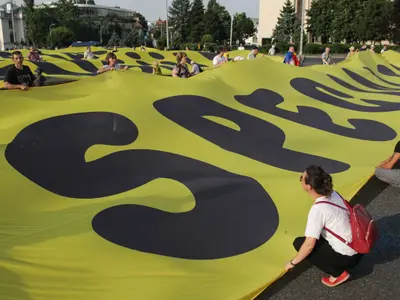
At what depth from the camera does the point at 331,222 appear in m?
2.68

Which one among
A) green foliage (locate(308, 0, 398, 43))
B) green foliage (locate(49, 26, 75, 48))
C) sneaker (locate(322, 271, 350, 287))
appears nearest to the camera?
sneaker (locate(322, 271, 350, 287))

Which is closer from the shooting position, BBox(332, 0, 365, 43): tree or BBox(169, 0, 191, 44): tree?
BBox(332, 0, 365, 43): tree

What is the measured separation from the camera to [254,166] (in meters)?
4.22

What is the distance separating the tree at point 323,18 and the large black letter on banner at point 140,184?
189ft

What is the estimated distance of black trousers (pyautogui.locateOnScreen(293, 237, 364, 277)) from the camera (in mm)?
2775

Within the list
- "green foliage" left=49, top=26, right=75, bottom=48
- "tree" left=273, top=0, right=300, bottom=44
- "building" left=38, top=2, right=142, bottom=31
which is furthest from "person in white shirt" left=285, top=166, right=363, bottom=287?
"building" left=38, top=2, right=142, bottom=31

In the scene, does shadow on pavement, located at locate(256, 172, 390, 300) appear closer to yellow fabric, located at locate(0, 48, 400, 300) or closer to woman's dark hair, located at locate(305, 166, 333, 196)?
yellow fabric, located at locate(0, 48, 400, 300)

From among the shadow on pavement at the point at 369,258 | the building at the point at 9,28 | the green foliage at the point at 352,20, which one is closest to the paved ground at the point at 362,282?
the shadow on pavement at the point at 369,258

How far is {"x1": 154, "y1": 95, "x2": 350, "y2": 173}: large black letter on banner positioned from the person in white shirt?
1577 millimetres

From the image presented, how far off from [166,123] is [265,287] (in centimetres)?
230

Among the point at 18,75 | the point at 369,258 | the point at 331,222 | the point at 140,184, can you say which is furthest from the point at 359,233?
the point at 18,75

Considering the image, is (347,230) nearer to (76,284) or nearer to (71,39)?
(76,284)

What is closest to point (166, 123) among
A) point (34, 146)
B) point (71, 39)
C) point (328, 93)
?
point (34, 146)

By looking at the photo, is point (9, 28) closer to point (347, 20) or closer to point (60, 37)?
point (60, 37)
